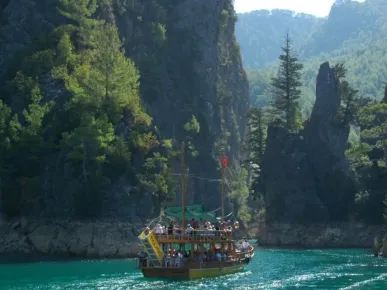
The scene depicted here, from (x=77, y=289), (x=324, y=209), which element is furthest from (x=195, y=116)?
(x=77, y=289)

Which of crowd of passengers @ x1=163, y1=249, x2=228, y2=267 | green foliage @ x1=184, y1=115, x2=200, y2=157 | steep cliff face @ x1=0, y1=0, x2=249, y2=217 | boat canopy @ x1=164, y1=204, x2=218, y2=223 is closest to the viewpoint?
crowd of passengers @ x1=163, y1=249, x2=228, y2=267

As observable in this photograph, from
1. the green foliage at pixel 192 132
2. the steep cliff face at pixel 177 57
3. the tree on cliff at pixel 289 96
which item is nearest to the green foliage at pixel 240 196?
the steep cliff face at pixel 177 57

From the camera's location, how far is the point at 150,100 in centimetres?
12738

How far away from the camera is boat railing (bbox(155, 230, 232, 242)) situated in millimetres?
62812

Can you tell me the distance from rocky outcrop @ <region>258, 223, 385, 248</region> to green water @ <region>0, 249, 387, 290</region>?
2500 cm

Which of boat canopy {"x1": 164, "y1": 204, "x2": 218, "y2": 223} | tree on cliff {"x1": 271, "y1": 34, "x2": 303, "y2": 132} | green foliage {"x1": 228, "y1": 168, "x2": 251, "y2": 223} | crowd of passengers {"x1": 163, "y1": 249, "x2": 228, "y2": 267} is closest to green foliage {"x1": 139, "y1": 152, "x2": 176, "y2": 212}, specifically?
boat canopy {"x1": 164, "y1": 204, "x2": 218, "y2": 223}

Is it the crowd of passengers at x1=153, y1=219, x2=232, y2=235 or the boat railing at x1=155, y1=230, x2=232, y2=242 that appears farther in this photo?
the crowd of passengers at x1=153, y1=219, x2=232, y2=235

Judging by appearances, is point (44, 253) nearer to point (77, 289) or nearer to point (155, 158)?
point (155, 158)

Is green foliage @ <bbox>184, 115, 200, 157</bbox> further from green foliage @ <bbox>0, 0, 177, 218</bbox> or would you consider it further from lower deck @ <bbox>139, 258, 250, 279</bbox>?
lower deck @ <bbox>139, 258, 250, 279</bbox>

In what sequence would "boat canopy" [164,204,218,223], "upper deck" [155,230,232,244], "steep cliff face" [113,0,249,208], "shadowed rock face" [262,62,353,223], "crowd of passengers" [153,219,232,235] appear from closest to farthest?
"upper deck" [155,230,232,244]
"crowd of passengers" [153,219,232,235]
"boat canopy" [164,204,218,223]
"shadowed rock face" [262,62,353,223]
"steep cliff face" [113,0,249,208]

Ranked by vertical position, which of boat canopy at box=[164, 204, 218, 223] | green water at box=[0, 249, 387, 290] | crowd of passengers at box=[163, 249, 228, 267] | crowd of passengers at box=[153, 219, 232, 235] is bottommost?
green water at box=[0, 249, 387, 290]

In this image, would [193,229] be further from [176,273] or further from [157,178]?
[157,178]

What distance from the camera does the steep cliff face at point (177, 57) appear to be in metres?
110

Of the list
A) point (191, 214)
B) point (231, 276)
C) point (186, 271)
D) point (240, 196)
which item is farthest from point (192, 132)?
point (186, 271)
